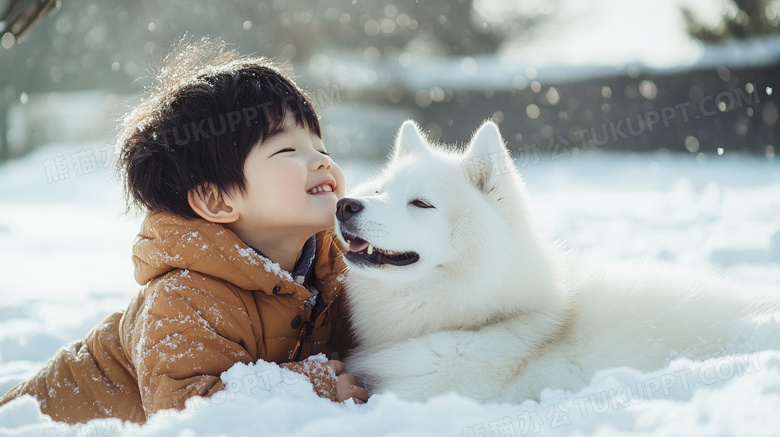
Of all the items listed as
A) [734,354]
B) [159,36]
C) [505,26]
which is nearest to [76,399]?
[734,354]

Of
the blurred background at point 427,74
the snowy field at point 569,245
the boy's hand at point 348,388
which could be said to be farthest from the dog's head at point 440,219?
the blurred background at point 427,74

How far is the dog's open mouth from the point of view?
2162 millimetres

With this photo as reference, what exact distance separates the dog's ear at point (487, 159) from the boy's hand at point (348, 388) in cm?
84

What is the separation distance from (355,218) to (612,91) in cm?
1079

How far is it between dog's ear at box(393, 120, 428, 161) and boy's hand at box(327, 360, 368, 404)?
94cm

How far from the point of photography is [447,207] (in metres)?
2.20

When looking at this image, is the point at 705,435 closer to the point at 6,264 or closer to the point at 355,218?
the point at 355,218

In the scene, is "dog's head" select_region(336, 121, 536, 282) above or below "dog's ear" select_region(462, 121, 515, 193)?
below

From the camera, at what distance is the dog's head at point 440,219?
83.8 inches

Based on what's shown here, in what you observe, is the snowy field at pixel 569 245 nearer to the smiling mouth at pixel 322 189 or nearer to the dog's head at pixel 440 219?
the dog's head at pixel 440 219

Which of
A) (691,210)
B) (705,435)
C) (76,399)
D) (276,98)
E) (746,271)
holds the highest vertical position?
(276,98)

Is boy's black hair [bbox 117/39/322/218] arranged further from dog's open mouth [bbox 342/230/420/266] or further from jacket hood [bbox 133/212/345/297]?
dog's open mouth [bbox 342/230/420/266]

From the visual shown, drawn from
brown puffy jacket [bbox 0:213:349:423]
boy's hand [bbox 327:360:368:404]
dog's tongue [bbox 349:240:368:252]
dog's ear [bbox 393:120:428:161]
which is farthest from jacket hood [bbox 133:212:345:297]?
dog's ear [bbox 393:120:428:161]

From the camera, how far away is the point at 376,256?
2.19 metres
